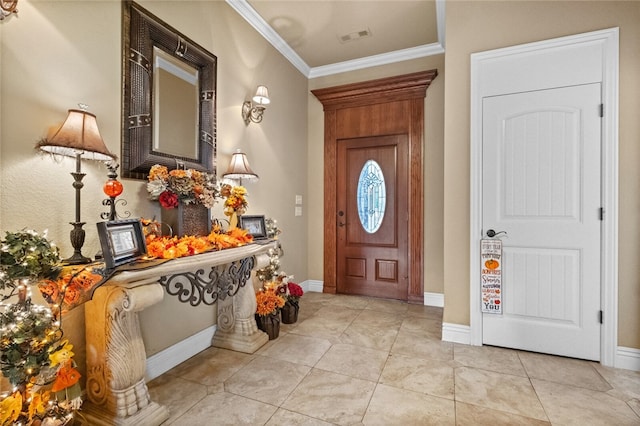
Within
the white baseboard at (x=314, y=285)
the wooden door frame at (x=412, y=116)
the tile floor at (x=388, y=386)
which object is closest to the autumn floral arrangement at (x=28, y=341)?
the tile floor at (x=388, y=386)

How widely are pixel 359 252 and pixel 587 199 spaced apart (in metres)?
2.43

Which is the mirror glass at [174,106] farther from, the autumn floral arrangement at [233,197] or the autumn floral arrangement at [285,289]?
the autumn floral arrangement at [285,289]

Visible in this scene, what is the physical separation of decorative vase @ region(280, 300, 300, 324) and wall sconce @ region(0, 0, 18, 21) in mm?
2669

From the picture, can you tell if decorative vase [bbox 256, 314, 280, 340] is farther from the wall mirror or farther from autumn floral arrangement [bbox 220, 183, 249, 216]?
the wall mirror

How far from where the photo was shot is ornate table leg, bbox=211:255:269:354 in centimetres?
247

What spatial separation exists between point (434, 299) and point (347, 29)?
3326 mm

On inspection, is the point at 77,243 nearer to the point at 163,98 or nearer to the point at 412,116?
the point at 163,98

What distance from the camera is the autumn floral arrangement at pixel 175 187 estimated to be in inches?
74.3

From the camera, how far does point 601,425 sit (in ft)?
5.27

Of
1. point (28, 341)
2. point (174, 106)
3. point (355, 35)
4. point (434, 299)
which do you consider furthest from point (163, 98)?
point (434, 299)

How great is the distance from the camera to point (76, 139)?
1.44 m

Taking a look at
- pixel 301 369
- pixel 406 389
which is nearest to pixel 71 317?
pixel 301 369

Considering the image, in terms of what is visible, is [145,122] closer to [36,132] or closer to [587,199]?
[36,132]

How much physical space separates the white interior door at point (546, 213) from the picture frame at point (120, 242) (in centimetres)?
257
